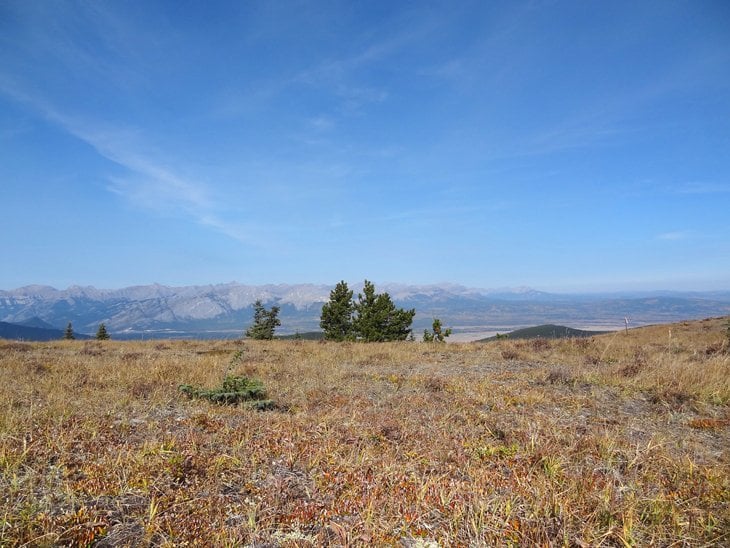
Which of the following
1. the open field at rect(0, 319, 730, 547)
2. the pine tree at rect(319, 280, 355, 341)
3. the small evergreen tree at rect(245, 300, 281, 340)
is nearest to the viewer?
the open field at rect(0, 319, 730, 547)

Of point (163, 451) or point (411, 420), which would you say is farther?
point (411, 420)

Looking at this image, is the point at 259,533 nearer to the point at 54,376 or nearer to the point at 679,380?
the point at 54,376

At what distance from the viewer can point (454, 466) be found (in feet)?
16.0

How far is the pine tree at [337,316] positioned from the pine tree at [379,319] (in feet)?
4.55

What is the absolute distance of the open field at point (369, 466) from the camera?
3385 millimetres

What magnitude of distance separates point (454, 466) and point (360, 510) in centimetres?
162

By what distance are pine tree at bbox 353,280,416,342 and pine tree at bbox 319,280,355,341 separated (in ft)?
4.55

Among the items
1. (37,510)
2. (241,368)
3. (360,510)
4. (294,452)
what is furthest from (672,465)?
(241,368)

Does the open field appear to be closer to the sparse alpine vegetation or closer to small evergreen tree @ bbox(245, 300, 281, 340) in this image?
the sparse alpine vegetation

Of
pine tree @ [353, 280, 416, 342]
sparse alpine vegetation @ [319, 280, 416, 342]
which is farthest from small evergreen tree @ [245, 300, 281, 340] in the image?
pine tree @ [353, 280, 416, 342]

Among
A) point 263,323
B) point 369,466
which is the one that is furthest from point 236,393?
point 263,323

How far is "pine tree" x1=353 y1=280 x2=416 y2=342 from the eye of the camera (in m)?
41.4

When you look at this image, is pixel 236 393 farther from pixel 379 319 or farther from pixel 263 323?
pixel 263 323

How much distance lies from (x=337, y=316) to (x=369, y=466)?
4009cm
